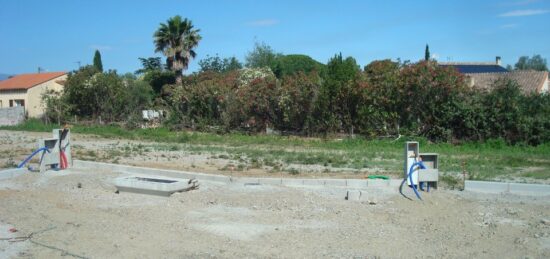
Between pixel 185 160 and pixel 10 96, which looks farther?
pixel 10 96

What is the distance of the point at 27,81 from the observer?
2056 inches

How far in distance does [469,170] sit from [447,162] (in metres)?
1.95

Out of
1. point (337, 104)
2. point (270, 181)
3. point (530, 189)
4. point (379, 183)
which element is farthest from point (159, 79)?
point (530, 189)

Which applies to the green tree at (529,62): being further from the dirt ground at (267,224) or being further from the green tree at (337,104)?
the dirt ground at (267,224)

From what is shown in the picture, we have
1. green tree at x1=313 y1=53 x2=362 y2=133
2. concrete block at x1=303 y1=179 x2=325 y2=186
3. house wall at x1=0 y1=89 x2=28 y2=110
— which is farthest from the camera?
house wall at x1=0 y1=89 x2=28 y2=110

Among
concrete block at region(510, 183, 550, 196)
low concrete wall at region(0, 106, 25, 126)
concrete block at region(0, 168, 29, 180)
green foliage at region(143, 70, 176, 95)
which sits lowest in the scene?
concrete block at region(510, 183, 550, 196)

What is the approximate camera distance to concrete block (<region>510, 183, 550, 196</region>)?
10.5 metres

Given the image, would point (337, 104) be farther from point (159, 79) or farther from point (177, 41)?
point (159, 79)

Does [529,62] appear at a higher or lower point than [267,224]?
higher

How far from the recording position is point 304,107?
2630cm

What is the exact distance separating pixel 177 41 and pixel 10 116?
44.7 feet

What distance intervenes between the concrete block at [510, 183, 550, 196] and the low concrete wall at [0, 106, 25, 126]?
1465 inches

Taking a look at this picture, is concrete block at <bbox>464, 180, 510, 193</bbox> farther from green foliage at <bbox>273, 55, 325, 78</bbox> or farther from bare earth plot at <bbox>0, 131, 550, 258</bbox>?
green foliage at <bbox>273, 55, 325, 78</bbox>

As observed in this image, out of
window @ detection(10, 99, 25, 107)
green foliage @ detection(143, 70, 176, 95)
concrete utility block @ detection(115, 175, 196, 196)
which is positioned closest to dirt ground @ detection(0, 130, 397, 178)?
concrete utility block @ detection(115, 175, 196, 196)
